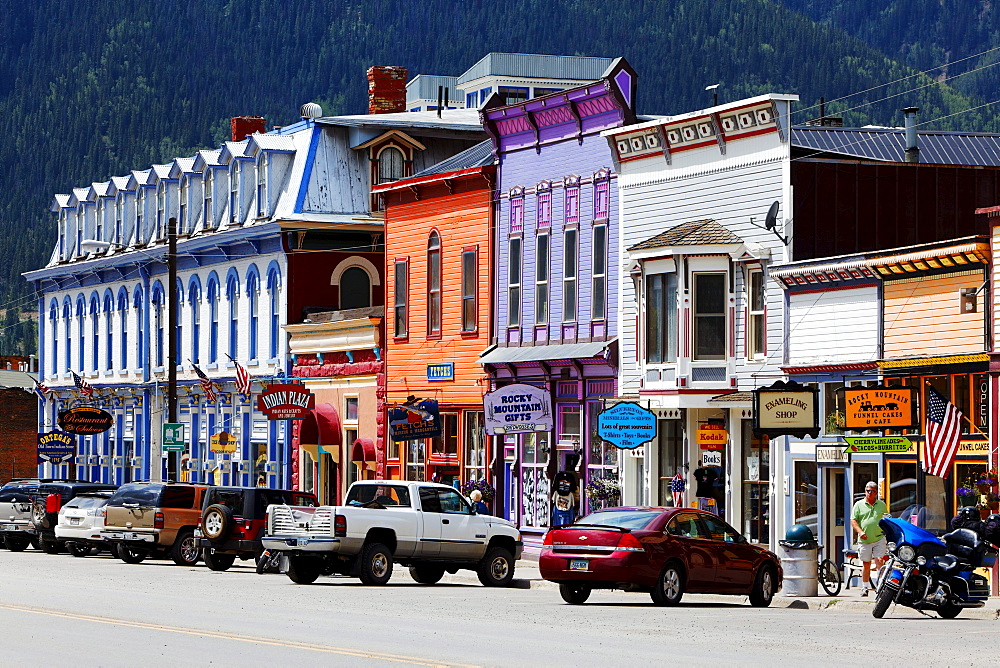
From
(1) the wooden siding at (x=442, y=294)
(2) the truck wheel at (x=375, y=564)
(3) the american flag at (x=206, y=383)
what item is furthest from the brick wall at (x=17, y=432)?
(2) the truck wheel at (x=375, y=564)

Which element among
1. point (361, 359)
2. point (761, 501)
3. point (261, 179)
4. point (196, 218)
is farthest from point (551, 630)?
point (196, 218)

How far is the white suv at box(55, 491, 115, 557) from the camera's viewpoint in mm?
37969

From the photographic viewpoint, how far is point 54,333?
70.2 meters

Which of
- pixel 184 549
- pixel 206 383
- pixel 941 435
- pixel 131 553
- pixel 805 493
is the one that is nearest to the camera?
pixel 941 435

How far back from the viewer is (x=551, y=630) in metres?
20.6

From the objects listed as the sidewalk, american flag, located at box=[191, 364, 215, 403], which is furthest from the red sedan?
american flag, located at box=[191, 364, 215, 403]

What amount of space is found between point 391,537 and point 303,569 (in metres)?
1.56

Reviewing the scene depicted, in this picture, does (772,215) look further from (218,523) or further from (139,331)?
(139,331)

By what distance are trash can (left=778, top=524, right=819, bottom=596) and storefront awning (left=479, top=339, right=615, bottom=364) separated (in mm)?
10846

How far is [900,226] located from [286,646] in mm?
19774

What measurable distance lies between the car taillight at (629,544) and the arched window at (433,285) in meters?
19.9

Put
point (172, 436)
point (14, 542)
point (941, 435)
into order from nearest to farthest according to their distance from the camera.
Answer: point (941, 435), point (14, 542), point (172, 436)

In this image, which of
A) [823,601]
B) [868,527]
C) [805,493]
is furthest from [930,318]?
[823,601]

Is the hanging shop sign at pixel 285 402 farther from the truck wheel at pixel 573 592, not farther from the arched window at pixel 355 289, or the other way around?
the truck wheel at pixel 573 592
